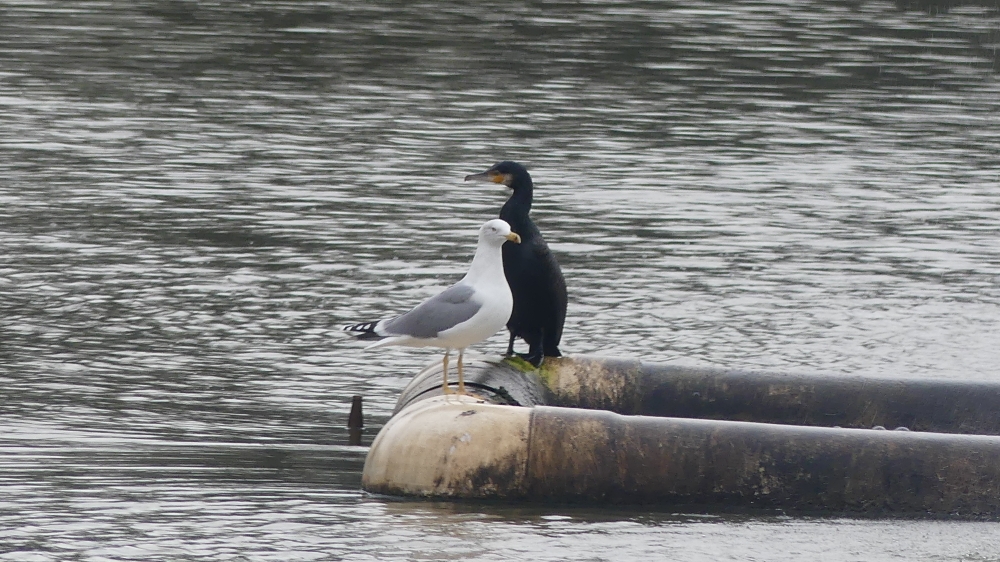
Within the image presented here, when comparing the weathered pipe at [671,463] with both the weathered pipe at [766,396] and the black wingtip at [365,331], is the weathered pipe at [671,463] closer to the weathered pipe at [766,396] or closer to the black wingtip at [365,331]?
the black wingtip at [365,331]

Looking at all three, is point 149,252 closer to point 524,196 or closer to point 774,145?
point 524,196

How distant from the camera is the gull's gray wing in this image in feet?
30.5

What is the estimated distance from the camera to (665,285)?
16.4 meters

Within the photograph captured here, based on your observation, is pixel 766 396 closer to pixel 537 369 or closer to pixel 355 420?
pixel 537 369

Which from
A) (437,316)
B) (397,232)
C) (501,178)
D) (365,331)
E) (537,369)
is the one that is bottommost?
(397,232)

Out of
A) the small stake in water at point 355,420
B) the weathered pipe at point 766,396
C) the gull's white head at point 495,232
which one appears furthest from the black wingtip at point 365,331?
the small stake in water at point 355,420

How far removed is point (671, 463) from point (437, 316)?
146 cm

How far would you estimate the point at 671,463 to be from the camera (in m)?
9.11

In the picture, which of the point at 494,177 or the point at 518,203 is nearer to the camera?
the point at 518,203

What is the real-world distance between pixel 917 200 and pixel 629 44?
1248cm

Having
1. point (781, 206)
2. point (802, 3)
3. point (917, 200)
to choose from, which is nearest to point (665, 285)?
point (781, 206)

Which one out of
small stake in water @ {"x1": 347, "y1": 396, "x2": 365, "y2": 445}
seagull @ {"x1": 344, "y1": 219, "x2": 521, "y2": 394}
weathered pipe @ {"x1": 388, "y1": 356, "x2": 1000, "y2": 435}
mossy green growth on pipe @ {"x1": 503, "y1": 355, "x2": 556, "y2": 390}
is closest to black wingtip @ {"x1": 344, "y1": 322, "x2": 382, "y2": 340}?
seagull @ {"x1": 344, "y1": 219, "x2": 521, "y2": 394}

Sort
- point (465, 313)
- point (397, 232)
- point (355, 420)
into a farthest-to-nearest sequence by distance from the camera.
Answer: point (397, 232)
point (355, 420)
point (465, 313)

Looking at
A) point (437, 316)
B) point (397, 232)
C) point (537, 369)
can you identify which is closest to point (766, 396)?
point (537, 369)
